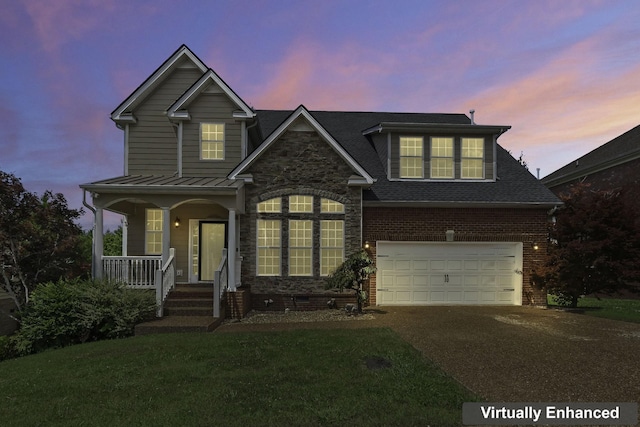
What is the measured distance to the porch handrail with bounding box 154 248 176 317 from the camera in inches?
438

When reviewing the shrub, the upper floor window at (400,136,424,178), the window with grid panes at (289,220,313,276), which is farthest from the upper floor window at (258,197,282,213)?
the shrub

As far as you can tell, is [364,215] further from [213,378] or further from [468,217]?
[213,378]

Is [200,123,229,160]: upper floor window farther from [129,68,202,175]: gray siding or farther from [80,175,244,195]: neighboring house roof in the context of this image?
[80,175,244,195]: neighboring house roof

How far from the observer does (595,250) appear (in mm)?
12922

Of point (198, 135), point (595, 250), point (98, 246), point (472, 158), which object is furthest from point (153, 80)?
point (595, 250)

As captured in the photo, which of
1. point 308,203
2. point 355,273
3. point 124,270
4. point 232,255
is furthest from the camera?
point 308,203

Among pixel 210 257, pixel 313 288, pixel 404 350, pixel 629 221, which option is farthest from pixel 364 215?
pixel 629 221

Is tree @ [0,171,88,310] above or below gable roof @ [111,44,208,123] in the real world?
below

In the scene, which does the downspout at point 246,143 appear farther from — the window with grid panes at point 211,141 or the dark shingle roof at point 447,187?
the dark shingle roof at point 447,187

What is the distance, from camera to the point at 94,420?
16.6ft

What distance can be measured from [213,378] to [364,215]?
29.1ft

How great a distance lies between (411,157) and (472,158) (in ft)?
7.89

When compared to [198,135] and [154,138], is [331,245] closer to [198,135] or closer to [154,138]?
[198,135]

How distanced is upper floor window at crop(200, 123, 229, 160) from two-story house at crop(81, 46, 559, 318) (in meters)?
0.04
